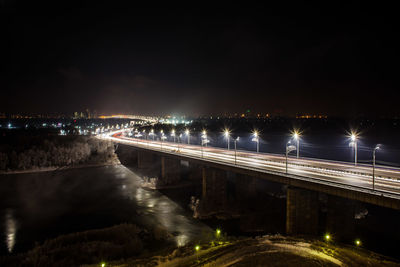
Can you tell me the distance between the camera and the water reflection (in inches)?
1094

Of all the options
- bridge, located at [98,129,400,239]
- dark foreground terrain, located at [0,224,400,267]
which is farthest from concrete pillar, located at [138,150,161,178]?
dark foreground terrain, located at [0,224,400,267]

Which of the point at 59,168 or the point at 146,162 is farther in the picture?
the point at 146,162

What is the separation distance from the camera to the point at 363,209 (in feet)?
121

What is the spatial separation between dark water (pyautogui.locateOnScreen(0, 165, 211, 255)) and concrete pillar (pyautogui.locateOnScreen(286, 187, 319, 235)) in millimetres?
9596

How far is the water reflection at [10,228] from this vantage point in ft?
91.1

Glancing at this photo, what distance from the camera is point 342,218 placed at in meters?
25.8

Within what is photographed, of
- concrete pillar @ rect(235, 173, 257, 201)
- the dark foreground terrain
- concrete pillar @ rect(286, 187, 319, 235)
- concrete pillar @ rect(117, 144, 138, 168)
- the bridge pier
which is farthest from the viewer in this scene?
concrete pillar @ rect(117, 144, 138, 168)

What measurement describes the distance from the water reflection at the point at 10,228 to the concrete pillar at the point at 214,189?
2090cm

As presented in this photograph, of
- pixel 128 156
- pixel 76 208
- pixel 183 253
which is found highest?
pixel 183 253

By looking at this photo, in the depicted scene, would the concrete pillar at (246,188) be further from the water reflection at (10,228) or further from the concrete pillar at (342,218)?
the water reflection at (10,228)

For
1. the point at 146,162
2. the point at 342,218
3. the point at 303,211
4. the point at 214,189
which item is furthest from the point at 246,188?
the point at 146,162

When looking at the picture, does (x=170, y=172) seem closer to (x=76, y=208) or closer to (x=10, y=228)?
(x=76, y=208)

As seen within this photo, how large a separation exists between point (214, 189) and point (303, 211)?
569 inches

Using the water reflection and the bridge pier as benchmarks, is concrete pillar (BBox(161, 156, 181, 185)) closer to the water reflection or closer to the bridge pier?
the bridge pier
